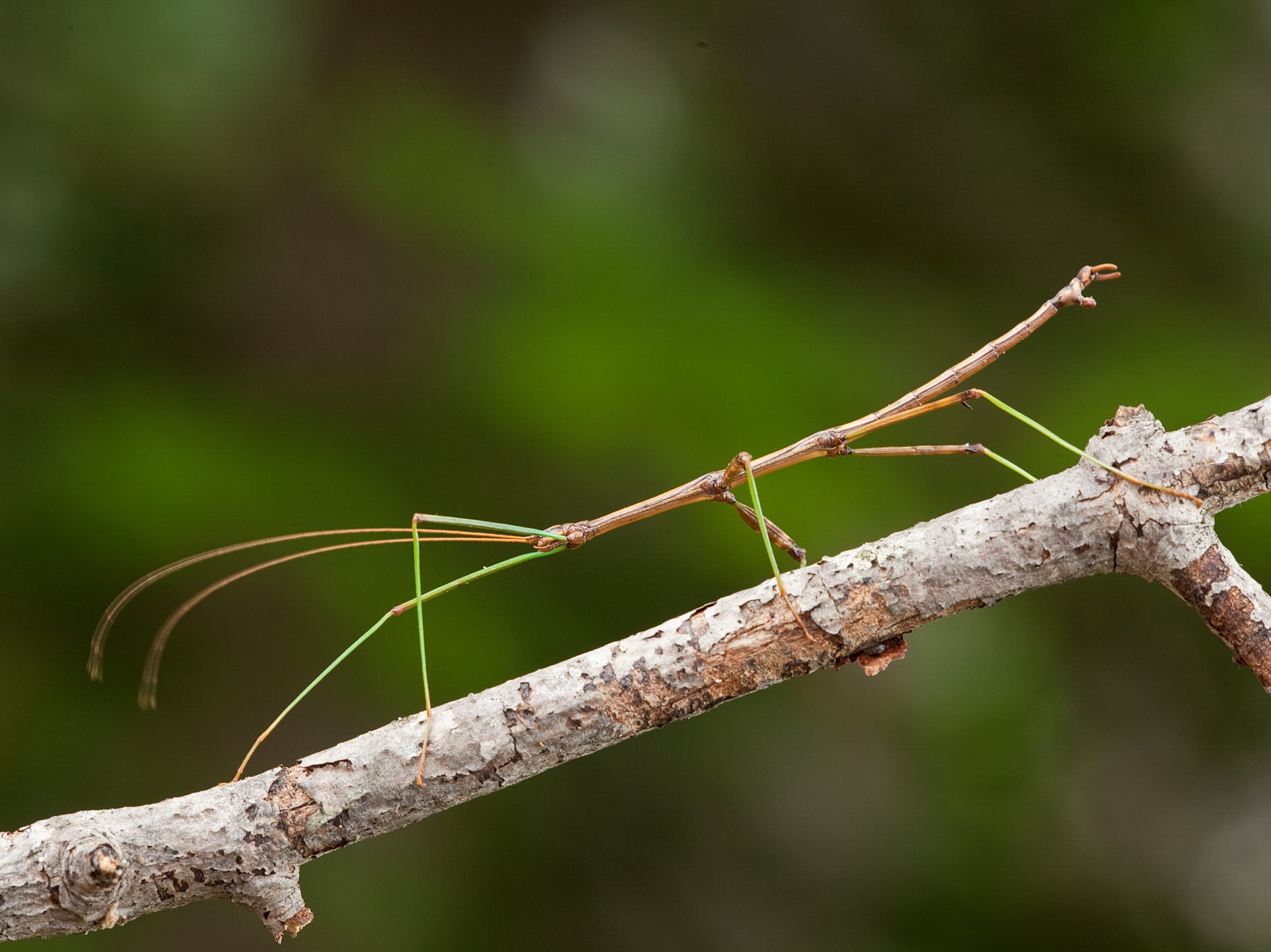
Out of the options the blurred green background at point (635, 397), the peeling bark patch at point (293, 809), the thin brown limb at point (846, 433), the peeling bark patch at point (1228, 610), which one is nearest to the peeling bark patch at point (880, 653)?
the peeling bark patch at point (1228, 610)

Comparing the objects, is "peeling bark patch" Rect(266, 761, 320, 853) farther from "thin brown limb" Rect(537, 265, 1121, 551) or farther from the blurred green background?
the blurred green background

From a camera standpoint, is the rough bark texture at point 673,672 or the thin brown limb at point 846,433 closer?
the rough bark texture at point 673,672

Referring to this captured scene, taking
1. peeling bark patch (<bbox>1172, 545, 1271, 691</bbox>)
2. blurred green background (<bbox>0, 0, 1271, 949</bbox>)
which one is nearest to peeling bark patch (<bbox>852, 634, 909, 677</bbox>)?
peeling bark patch (<bbox>1172, 545, 1271, 691</bbox>)

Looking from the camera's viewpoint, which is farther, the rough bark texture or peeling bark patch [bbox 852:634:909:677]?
peeling bark patch [bbox 852:634:909:677]

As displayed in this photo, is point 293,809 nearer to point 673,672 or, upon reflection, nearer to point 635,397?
point 673,672

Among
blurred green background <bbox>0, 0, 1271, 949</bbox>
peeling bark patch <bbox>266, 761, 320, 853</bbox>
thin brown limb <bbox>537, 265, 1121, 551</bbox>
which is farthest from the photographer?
blurred green background <bbox>0, 0, 1271, 949</bbox>

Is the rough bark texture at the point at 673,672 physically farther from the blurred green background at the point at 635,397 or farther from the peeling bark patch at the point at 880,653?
the blurred green background at the point at 635,397

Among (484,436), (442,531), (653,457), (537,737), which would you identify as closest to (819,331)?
(653,457)

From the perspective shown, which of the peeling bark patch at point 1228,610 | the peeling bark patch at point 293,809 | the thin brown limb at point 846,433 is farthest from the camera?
the thin brown limb at point 846,433

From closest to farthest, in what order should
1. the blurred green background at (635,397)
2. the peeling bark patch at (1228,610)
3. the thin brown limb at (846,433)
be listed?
the peeling bark patch at (1228,610) → the thin brown limb at (846,433) → the blurred green background at (635,397)
